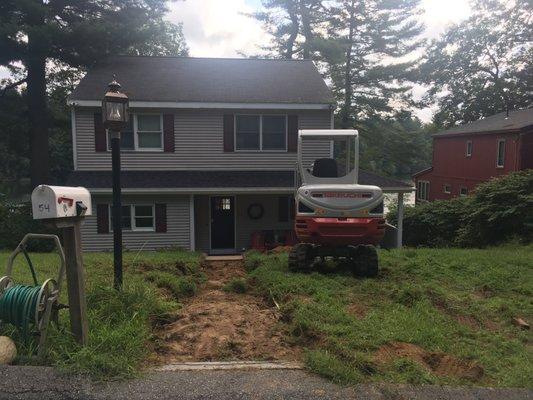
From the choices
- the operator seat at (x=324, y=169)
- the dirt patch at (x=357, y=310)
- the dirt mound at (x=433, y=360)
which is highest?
the operator seat at (x=324, y=169)

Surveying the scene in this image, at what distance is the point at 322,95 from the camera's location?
16.3 metres

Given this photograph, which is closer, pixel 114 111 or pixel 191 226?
pixel 114 111

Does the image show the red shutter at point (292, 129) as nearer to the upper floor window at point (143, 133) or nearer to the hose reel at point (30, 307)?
the upper floor window at point (143, 133)

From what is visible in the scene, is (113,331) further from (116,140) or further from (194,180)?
(194,180)

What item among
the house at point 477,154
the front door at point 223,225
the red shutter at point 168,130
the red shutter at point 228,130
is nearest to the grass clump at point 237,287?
the front door at point 223,225

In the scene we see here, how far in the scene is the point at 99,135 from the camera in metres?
15.2

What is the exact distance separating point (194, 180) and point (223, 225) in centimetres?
204

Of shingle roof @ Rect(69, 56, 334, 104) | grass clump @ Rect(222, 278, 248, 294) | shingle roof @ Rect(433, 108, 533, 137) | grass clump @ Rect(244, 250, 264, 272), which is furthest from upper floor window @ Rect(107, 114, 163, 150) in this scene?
shingle roof @ Rect(433, 108, 533, 137)

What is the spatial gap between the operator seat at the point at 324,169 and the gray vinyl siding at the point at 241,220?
607cm

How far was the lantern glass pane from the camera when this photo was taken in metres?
5.89

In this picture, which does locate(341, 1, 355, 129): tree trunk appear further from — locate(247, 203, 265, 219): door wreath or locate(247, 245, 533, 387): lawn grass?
locate(247, 245, 533, 387): lawn grass

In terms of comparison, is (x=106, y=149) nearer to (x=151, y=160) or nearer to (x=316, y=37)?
(x=151, y=160)

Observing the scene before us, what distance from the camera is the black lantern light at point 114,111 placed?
19.3 ft

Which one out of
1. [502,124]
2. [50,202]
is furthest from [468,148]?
[50,202]
